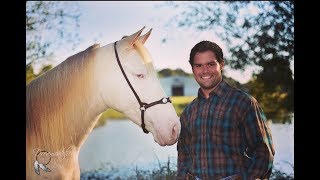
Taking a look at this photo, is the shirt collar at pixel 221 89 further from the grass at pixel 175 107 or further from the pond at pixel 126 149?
the pond at pixel 126 149

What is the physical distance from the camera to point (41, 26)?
2.32 meters

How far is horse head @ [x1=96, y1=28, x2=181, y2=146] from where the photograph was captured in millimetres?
1627

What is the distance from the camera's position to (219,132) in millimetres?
1521

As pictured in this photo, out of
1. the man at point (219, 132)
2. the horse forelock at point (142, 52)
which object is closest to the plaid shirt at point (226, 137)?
the man at point (219, 132)

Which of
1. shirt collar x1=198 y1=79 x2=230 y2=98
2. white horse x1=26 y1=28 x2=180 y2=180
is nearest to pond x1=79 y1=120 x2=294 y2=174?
A: white horse x1=26 y1=28 x2=180 y2=180

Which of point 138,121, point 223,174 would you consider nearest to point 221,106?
point 223,174

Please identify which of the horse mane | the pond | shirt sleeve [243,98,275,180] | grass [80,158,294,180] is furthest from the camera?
the pond

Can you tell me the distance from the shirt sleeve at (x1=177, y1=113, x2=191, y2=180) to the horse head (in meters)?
0.04

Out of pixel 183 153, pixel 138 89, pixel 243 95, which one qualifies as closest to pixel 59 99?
pixel 138 89

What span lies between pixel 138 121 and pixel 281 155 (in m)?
1.26

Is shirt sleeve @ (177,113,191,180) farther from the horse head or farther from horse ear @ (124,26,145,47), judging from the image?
horse ear @ (124,26,145,47)

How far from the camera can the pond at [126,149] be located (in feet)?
7.41
